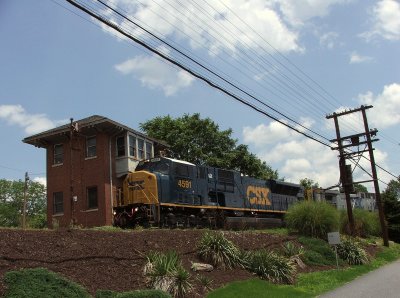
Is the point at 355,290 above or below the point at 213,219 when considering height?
below

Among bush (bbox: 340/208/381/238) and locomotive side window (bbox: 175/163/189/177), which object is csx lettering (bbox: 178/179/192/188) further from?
bush (bbox: 340/208/381/238)

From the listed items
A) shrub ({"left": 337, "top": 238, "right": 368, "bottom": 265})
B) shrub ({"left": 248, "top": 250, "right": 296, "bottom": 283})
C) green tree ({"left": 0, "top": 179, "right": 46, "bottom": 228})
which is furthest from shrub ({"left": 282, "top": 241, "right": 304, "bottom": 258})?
green tree ({"left": 0, "top": 179, "right": 46, "bottom": 228})

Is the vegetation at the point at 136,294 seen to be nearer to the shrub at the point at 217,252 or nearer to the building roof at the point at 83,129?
the shrub at the point at 217,252

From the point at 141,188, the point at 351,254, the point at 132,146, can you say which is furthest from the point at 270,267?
the point at 132,146

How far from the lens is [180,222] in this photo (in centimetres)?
2498

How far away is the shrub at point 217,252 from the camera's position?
16250mm

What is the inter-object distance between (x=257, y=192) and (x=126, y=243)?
66.0 ft

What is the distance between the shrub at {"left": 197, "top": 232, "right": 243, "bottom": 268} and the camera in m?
16.2

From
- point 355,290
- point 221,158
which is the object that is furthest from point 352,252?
point 221,158

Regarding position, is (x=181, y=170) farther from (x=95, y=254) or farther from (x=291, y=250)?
(x=95, y=254)

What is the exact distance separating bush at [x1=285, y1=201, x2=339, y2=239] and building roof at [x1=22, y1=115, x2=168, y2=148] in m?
12.6

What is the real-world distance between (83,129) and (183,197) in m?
10.9

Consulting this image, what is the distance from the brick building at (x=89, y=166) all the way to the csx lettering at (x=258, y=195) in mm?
8032

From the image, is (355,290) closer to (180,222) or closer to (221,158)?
(180,222)
